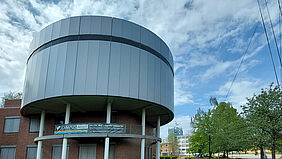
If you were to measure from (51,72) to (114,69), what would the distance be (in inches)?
234

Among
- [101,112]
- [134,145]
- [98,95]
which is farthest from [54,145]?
[98,95]

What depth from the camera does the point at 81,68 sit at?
73.0 feet

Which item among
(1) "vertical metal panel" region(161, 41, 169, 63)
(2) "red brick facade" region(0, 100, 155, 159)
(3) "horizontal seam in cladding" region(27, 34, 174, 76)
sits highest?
(1) "vertical metal panel" region(161, 41, 169, 63)

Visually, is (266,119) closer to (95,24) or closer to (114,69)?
(114,69)

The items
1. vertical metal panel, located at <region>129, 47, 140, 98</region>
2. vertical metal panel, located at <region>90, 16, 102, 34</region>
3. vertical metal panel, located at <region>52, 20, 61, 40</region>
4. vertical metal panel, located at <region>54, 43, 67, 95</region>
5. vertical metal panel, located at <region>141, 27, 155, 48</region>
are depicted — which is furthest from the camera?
vertical metal panel, located at <region>141, 27, 155, 48</region>

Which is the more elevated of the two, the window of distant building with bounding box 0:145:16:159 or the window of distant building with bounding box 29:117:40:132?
the window of distant building with bounding box 29:117:40:132

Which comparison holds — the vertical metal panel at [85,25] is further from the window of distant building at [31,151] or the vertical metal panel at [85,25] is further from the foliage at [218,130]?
the foliage at [218,130]

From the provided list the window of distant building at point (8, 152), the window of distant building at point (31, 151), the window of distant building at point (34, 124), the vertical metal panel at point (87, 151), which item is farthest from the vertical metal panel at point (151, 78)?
the window of distant building at point (8, 152)

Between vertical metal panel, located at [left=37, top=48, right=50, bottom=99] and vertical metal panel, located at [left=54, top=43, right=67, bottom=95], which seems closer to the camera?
vertical metal panel, located at [left=54, top=43, right=67, bottom=95]

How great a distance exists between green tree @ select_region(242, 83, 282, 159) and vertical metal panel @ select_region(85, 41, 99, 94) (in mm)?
16487

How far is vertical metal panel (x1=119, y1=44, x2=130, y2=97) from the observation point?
891 inches

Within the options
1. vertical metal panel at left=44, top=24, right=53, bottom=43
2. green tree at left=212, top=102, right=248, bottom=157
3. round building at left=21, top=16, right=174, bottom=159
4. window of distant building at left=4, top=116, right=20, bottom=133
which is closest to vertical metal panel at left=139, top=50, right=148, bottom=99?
round building at left=21, top=16, right=174, bottom=159

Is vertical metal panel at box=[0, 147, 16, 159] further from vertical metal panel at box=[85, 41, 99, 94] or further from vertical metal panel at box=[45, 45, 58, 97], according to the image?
vertical metal panel at box=[85, 41, 99, 94]

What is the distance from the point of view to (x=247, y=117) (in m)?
26.6
